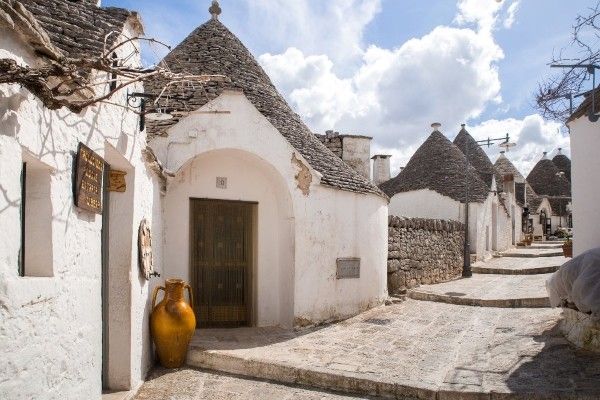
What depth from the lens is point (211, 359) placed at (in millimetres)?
5930

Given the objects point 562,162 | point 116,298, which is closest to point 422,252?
point 116,298

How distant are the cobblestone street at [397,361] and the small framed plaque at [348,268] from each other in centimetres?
76

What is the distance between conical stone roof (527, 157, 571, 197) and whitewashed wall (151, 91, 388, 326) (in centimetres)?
3709

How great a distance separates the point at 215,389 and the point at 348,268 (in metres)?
3.89

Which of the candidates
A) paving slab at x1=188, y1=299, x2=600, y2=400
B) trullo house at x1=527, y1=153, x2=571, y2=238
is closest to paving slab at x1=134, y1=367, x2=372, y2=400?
paving slab at x1=188, y1=299, x2=600, y2=400

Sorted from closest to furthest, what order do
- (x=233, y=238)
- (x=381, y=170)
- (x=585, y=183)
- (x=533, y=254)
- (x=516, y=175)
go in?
(x=585, y=183) → (x=233, y=238) → (x=533, y=254) → (x=381, y=170) → (x=516, y=175)

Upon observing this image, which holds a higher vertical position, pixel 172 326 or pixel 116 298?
pixel 116 298

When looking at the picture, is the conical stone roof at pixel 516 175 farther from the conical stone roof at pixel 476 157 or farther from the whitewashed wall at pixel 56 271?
the whitewashed wall at pixel 56 271

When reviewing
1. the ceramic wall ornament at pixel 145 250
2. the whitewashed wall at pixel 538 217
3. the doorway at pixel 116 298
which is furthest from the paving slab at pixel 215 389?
the whitewashed wall at pixel 538 217

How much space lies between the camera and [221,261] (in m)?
7.84

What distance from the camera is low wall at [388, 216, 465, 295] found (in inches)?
456

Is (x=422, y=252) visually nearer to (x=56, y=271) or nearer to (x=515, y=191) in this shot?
(x=56, y=271)

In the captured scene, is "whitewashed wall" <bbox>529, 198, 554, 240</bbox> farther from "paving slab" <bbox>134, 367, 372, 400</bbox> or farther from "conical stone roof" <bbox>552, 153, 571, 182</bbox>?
"paving slab" <bbox>134, 367, 372, 400</bbox>

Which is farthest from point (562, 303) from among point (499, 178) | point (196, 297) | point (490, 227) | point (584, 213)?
point (499, 178)
